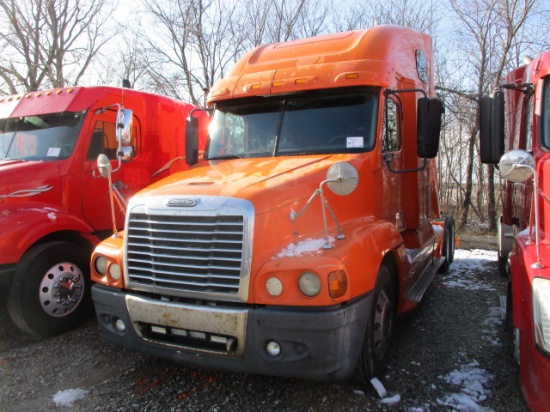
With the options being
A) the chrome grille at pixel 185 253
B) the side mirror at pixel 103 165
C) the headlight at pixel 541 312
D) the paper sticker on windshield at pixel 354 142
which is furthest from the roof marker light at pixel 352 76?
the side mirror at pixel 103 165

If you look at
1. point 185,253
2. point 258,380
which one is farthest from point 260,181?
point 258,380

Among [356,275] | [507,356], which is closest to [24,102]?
[356,275]

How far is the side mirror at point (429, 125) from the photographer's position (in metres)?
3.96

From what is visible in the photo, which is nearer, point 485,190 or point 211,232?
point 211,232

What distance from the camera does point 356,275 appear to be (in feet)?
9.47

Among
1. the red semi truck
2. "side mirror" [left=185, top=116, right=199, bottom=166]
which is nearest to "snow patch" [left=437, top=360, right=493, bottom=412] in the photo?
the red semi truck

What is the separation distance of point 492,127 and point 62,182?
4.77 m

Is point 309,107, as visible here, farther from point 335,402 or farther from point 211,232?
point 335,402

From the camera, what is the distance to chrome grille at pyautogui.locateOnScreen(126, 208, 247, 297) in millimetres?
2896

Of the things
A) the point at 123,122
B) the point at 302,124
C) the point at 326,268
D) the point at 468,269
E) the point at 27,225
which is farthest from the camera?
the point at 468,269

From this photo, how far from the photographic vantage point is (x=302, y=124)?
4125 millimetres

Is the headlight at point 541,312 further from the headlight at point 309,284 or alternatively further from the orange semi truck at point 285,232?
the headlight at point 309,284

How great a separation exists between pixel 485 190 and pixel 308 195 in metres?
17.5

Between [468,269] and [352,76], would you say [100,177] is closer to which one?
[352,76]
